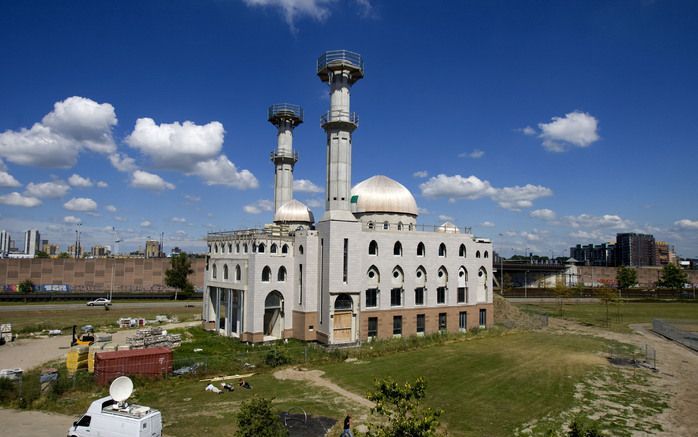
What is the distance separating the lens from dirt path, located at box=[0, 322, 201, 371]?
35719 millimetres

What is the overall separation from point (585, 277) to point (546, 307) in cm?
6042

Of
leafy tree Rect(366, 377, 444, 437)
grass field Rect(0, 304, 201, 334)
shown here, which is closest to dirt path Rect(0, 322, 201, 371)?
grass field Rect(0, 304, 201, 334)

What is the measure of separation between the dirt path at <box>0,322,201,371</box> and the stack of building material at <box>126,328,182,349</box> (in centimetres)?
579

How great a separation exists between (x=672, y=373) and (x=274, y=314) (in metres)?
34.7

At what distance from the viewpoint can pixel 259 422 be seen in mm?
13719

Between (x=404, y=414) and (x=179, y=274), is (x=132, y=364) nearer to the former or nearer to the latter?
(x=404, y=414)

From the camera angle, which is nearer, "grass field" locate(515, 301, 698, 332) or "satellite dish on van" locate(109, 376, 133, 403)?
"satellite dish on van" locate(109, 376, 133, 403)

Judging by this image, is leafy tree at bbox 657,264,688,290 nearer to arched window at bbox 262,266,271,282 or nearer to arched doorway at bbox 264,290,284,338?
arched doorway at bbox 264,290,284,338

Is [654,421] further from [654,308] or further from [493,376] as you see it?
[654,308]

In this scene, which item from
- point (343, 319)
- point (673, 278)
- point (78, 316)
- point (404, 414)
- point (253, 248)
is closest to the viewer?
point (404, 414)

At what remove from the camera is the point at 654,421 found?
23.5m

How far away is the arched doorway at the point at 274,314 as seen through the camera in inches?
1756

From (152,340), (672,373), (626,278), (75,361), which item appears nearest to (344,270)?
(152,340)

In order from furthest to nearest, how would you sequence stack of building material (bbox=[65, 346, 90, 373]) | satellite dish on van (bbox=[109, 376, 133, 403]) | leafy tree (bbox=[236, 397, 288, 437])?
stack of building material (bbox=[65, 346, 90, 373]) < satellite dish on van (bbox=[109, 376, 133, 403]) < leafy tree (bbox=[236, 397, 288, 437])
